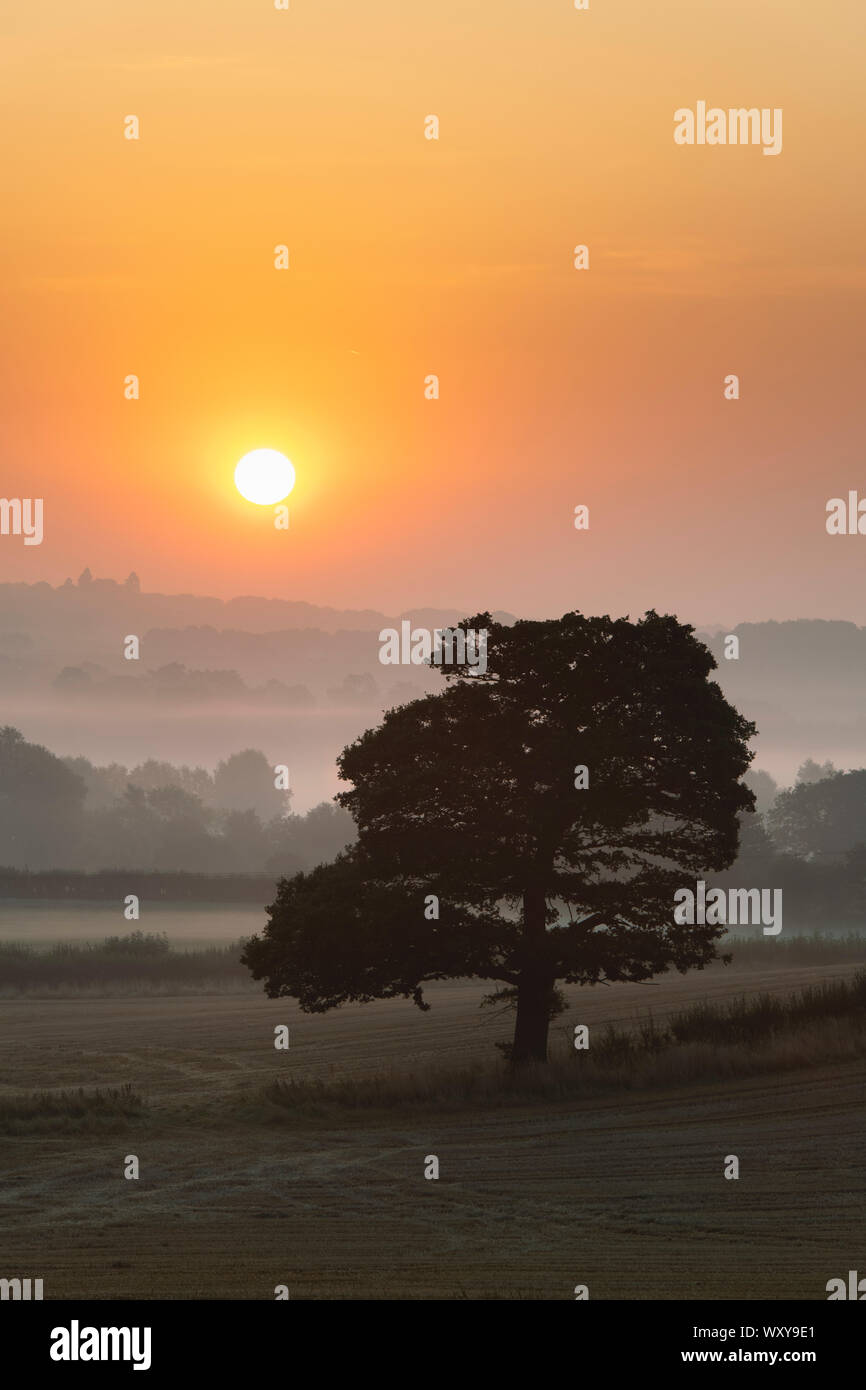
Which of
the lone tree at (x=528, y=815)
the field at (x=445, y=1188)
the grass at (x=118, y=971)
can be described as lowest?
the field at (x=445, y=1188)

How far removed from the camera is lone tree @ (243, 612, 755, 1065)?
39.0 meters

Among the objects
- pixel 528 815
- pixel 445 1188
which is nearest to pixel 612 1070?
pixel 528 815

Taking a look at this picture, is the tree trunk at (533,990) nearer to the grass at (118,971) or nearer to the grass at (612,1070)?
the grass at (612,1070)

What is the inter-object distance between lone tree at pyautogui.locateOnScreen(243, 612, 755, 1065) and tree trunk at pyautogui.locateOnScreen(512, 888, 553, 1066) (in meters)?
0.05

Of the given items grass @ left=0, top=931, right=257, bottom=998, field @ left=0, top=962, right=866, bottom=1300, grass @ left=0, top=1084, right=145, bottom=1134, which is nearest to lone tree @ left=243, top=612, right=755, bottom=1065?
field @ left=0, top=962, right=866, bottom=1300

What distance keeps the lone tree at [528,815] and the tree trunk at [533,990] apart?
2.0 inches

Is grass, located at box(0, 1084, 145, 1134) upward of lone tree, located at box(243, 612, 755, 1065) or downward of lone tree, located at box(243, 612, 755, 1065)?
downward

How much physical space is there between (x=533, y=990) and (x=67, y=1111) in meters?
11.7

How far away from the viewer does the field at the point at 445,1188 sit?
21062 mm

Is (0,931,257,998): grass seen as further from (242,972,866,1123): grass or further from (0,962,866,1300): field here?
(242,972,866,1123): grass

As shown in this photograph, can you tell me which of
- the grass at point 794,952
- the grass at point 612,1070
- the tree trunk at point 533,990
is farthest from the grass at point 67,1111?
the grass at point 794,952

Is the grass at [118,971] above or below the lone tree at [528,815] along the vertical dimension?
below
